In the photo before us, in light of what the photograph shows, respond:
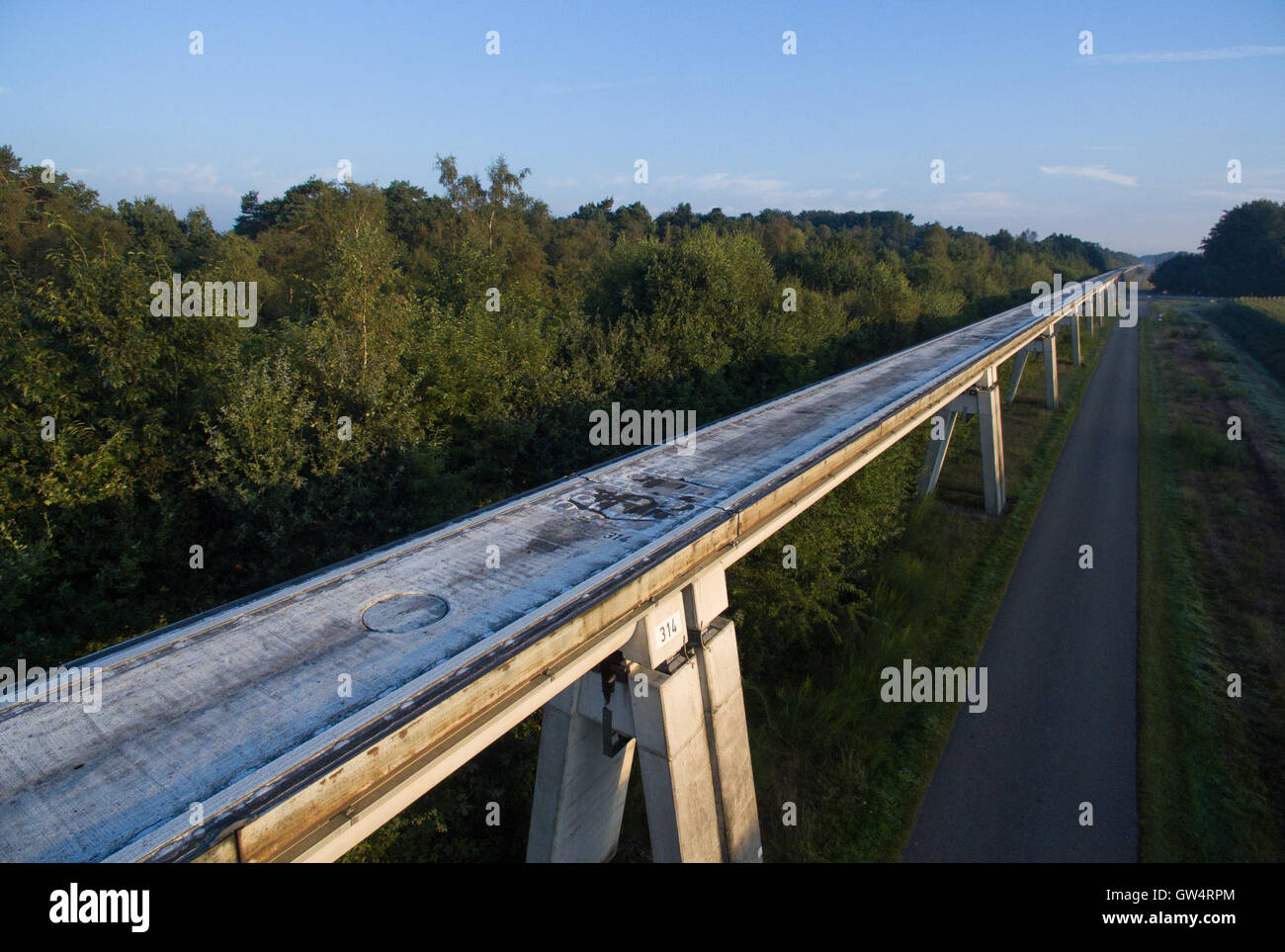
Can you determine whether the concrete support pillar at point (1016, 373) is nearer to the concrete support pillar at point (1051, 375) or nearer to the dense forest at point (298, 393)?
the concrete support pillar at point (1051, 375)

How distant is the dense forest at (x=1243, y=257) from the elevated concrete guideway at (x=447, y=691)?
117578mm

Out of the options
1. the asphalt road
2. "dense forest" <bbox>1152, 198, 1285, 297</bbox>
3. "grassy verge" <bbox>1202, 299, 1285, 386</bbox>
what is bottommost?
the asphalt road

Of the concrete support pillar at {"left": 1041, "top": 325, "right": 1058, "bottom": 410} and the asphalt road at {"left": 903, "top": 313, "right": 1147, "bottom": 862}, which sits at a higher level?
the concrete support pillar at {"left": 1041, "top": 325, "right": 1058, "bottom": 410}

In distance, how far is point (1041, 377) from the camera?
37.6 metres

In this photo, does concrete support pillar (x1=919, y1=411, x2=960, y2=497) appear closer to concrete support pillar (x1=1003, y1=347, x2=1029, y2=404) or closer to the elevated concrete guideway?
the elevated concrete guideway

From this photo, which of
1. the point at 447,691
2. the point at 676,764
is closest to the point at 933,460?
the point at 676,764

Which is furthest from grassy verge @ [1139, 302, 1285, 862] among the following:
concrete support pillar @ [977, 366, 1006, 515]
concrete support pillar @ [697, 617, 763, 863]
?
concrete support pillar @ [697, 617, 763, 863]

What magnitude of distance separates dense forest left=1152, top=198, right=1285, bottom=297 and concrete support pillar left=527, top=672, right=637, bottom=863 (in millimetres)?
118913

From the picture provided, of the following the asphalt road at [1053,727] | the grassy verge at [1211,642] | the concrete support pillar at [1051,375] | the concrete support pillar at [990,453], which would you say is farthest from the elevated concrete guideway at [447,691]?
the concrete support pillar at [1051,375]

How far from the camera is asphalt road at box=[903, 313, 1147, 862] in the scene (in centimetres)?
852

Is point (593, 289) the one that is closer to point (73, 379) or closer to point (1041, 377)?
point (73, 379)

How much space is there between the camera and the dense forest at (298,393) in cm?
1017

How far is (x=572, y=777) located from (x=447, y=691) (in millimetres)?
3974

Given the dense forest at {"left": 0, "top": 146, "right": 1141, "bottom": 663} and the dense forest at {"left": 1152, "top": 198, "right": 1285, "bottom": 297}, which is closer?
the dense forest at {"left": 0, "top": 146, "right": 1141, "bottom": 663}
